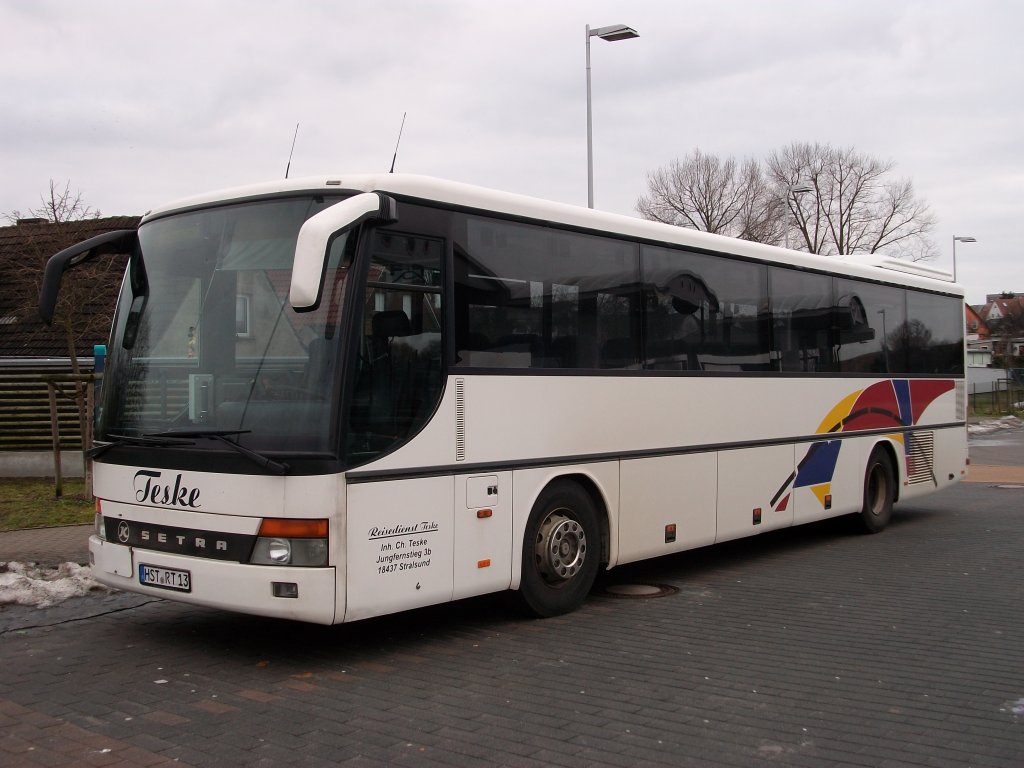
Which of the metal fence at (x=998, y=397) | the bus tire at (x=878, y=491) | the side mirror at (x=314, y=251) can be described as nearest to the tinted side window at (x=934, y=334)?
the bus tire at (x=878, y=491)

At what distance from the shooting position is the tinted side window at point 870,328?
1251 cm

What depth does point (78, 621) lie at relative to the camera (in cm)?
805

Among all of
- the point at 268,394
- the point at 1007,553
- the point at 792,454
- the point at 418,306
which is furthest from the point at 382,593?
the point at 1007,553

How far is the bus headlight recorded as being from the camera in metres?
6.33

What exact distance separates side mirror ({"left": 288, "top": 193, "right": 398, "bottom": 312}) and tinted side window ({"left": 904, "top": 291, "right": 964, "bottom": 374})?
9.91m

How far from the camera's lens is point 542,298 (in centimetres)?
809

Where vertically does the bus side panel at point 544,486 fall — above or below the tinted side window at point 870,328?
below

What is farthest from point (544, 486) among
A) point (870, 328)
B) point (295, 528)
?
point (870, 328)

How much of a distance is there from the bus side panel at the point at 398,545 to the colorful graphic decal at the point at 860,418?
200 inches

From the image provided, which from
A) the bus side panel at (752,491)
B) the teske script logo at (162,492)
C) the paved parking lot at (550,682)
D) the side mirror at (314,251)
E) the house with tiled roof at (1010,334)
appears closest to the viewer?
the paved parking lot at (550,682)

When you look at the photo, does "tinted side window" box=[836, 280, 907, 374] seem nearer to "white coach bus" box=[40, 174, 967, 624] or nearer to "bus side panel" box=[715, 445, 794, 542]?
"bus side panel" box=[715, 445, 794, 542]

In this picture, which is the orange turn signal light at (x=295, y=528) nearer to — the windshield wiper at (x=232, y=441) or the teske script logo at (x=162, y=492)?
the windshield wiper at (x=232, y=441)

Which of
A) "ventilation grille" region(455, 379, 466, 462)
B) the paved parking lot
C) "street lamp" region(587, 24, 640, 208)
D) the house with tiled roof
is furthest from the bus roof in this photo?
the house with tiled roof

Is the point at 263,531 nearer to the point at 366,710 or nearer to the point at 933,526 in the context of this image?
the point at 366,710
